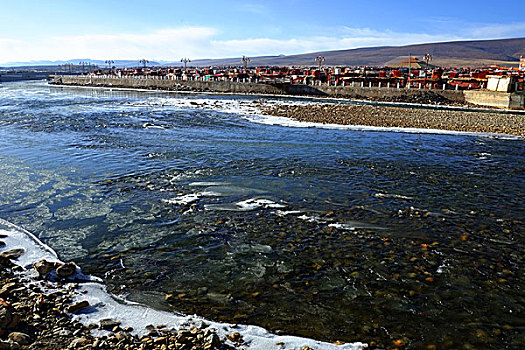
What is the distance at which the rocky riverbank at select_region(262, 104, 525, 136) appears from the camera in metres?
24.6

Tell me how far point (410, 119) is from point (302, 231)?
2303cm

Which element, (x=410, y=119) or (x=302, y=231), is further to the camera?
(x=410, y=119)

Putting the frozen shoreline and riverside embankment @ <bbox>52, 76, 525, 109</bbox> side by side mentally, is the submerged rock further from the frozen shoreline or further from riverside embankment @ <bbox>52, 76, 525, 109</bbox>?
riverside embankment @ <bbox>52, 76, 525, 109</bbox>

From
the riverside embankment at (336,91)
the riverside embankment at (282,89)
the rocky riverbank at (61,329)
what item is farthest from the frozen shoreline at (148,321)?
the riverside embankment at (282,89)

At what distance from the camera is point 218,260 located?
7285 millimetres

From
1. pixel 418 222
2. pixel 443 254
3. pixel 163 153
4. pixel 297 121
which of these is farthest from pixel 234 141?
pixel 443 254

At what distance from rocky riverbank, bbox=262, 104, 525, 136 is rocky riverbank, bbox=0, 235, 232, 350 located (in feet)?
74.9

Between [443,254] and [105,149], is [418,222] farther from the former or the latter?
[105,149]

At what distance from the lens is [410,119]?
93.4 feet

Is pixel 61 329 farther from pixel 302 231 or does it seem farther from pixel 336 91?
pixel 336 91

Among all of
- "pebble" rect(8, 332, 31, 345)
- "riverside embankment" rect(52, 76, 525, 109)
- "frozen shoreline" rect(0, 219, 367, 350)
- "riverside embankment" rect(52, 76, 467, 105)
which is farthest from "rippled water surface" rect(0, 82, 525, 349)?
"riverside embankment" rect(52, 76, 467, 105)

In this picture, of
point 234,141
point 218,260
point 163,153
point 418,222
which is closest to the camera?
point 218,260

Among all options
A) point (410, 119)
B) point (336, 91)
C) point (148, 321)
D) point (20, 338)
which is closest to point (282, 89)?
point (336, 91)

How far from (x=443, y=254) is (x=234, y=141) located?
1353 centimetres
